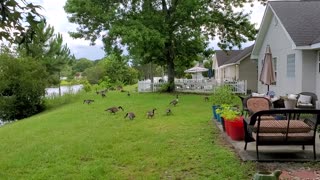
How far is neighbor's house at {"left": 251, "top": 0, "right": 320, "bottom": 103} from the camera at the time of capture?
12.3 meters

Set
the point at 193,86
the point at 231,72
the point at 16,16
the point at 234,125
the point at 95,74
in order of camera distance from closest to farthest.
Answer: the point at 16,16 → the point at 234,125 → the point at 193,86 → the point at 231,72 → the point at 95,74

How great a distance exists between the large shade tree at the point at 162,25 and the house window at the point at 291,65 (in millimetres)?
8613

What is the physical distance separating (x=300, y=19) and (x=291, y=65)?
1.79 m

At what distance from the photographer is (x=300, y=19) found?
45.2 feet

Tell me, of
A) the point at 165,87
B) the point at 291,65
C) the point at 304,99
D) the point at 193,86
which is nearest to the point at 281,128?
the point at 304,99

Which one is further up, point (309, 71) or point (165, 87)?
point (309, 71)

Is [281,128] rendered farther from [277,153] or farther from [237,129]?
[237,129]

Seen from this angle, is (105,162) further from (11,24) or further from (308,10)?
(308,10)

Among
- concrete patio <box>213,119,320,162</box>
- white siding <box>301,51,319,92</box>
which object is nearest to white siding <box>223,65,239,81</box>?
white siding <box>301,51,319,92</box>

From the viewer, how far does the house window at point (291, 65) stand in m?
13.3

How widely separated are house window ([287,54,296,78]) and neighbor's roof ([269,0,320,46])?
1.00m

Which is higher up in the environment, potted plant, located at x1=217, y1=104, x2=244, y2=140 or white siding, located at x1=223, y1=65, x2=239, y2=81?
white siding, located at x1=223, y1=65, x2=239, y2=81

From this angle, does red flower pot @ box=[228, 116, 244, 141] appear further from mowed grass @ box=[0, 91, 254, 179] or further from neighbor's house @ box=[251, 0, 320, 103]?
neighbor's house @ box=[251, 0, 320, 103]

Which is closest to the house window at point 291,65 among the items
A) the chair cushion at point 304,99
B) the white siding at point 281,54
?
the white siding at point 281,54
